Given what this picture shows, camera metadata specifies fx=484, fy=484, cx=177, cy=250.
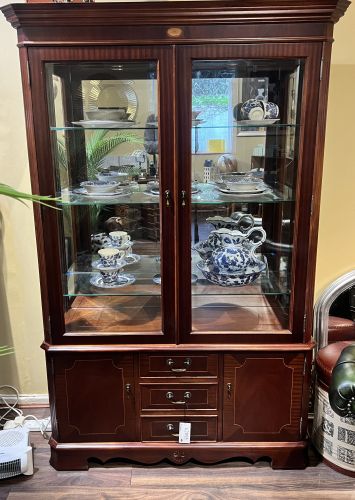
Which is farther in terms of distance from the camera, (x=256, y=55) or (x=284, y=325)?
(x=284, y=325)

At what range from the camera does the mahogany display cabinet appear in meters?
1.61

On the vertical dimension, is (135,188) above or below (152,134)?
below

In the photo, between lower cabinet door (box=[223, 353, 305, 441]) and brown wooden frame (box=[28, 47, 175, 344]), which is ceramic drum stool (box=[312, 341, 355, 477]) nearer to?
lower cabinet door (box=[223, 353, 305, 441])

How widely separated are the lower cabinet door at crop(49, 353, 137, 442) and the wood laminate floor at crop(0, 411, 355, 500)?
0.15 m

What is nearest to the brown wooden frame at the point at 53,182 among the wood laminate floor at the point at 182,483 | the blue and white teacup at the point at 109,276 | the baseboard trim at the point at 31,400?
the blue and white teacup at the point at 109,276

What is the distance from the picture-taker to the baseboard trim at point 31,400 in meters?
2.42

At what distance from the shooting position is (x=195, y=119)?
1.74 m

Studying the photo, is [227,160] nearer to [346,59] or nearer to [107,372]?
[346,59]

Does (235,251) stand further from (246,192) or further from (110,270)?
(110,270)

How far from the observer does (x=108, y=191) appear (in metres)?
1.89

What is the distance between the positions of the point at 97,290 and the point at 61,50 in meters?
0.92

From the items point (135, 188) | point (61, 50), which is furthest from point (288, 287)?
point (61, 50)

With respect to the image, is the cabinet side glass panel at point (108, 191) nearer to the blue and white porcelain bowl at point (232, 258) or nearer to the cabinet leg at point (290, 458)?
the blue and white porcelain bowl at point (232, 258)

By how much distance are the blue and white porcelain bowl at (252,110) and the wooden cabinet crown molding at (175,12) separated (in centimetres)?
29
